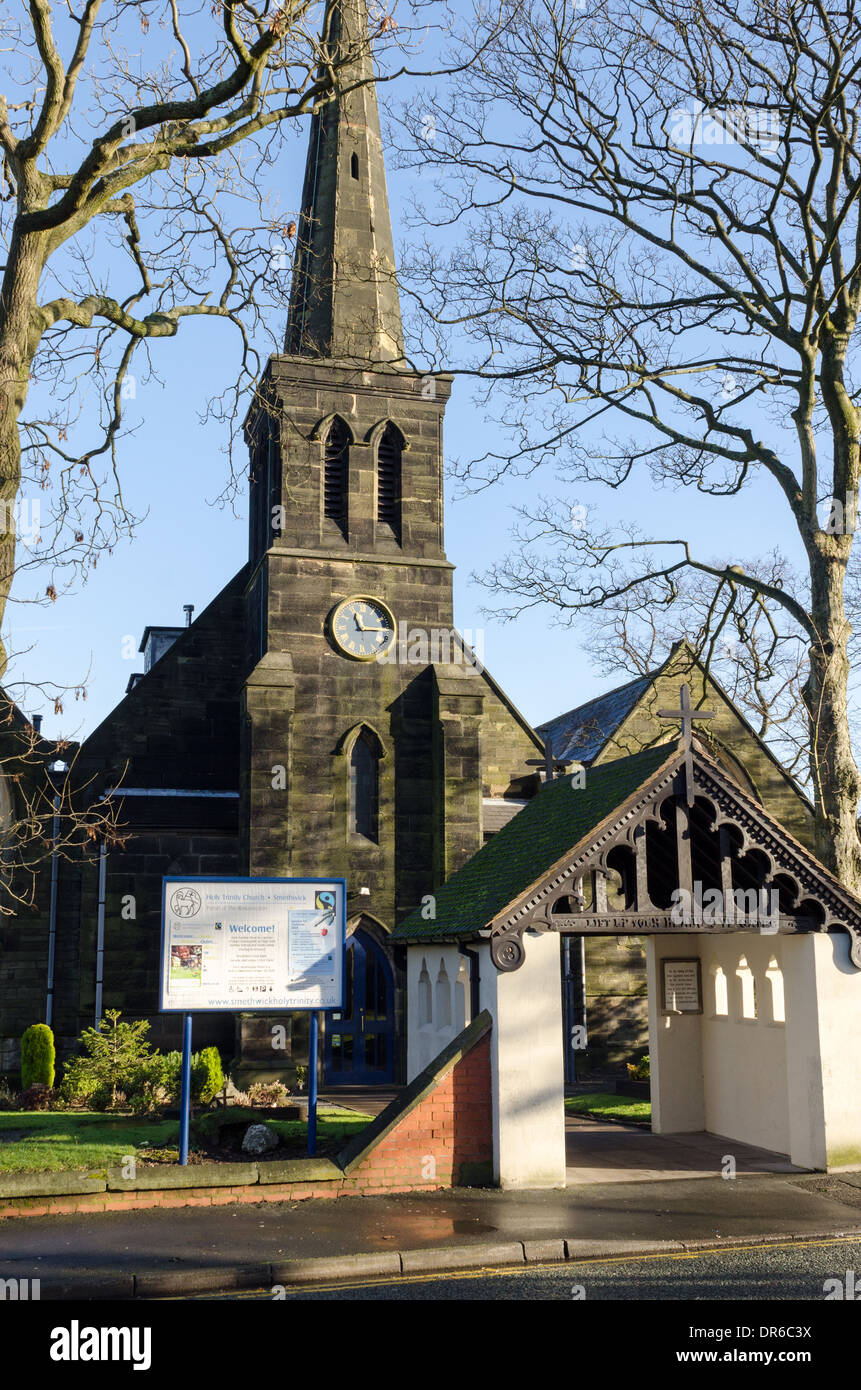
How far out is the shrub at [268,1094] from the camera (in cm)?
2111

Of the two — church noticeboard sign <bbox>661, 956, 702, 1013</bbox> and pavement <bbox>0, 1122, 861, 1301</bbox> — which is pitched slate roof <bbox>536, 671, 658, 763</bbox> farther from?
pavement <bbox>0, 1122, 861, 1301</bbox>

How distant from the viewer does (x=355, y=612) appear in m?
28.0

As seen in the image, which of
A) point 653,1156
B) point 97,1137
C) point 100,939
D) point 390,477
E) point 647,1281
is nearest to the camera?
point 647,1281

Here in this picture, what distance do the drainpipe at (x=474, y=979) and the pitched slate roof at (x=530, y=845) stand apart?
253 mm

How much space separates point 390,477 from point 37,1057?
14905 mm

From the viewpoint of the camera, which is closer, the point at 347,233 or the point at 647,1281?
the point at 647,1281

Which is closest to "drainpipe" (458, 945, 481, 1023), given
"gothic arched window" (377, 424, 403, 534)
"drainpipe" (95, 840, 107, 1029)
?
"drainpipe" (95, 840, 107, 1029)

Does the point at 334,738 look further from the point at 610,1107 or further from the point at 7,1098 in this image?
the point at 610,1107

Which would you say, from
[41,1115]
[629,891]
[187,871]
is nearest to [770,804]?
[187,871]

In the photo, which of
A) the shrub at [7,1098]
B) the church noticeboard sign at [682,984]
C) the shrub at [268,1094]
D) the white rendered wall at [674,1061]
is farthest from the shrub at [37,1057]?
the church noticeboard sign at [682,984]

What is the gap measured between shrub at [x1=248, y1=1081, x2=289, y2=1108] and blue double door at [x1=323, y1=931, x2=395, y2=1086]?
235 centimetres

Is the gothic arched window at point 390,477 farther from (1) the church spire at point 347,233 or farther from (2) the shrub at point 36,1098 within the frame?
(2) the shrub at point 36,1098

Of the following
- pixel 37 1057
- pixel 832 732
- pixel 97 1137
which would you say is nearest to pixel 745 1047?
pixel 832 732
